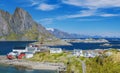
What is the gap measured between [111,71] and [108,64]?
13.5 ft

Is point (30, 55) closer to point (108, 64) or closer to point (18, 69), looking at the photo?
point (18, 69)

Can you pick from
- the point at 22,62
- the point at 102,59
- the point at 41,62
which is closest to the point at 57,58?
the point at 41,62

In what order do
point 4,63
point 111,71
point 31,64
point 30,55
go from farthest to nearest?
point 30,55 → point 4,63 → point 31,64 → point 111,71

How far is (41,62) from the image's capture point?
416 feet

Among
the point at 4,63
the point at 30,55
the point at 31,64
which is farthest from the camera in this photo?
the point at 30,55

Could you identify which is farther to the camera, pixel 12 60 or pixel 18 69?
pixel 12 60

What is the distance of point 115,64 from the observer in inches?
2029

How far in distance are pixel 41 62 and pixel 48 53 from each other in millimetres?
13696

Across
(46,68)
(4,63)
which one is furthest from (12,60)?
(46,68)

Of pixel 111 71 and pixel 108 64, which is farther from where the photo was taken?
pixel 108 64

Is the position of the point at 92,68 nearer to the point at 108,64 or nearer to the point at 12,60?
the point at 108,64

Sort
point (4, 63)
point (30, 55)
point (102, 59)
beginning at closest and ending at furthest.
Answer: point (102, 59), point (4, 63), point (30, 55)

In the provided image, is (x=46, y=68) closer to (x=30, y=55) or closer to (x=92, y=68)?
(x=30, y=55)

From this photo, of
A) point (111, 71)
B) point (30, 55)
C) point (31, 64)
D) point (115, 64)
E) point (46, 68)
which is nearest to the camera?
point (111, 71)
